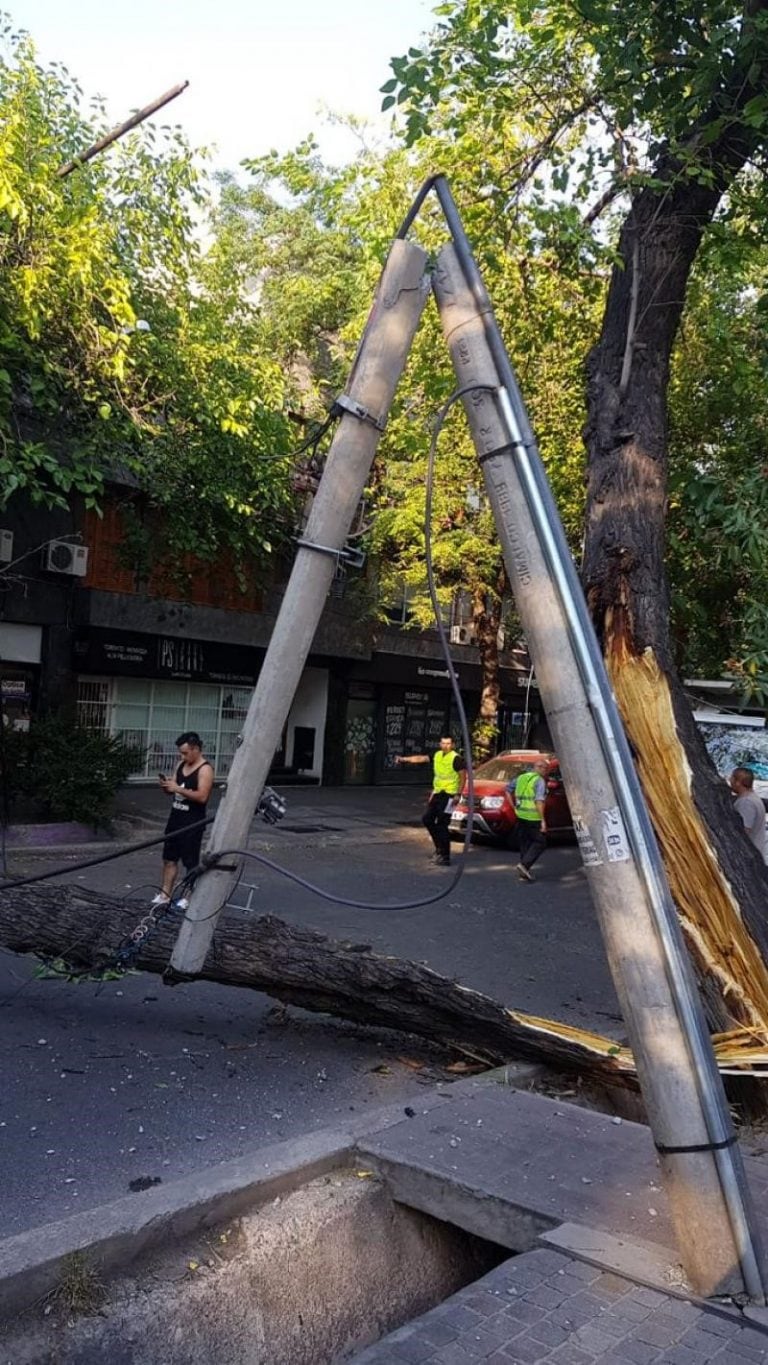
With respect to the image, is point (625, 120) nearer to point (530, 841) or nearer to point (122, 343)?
point (122, 343)

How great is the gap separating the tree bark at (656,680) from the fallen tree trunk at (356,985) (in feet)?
2.42

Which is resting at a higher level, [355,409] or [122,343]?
[122,343]

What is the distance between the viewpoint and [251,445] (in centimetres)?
1390

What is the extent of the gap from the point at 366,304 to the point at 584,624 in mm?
12704

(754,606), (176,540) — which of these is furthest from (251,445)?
(754,606)

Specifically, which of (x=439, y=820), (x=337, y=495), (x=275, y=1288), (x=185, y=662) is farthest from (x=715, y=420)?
(x=275, y=1288)

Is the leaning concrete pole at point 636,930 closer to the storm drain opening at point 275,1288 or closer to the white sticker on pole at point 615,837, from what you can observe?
the white sticker on pole at point 615,837

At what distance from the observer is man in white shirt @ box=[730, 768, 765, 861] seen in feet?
30.3

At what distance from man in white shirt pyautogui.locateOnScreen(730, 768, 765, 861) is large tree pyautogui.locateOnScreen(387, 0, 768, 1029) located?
426cm

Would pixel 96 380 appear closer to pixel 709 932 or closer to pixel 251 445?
pixel 251 445

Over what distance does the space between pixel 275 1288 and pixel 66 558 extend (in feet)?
48.4

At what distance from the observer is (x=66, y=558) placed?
1689 centimetres

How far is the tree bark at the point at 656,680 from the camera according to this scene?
498 cm

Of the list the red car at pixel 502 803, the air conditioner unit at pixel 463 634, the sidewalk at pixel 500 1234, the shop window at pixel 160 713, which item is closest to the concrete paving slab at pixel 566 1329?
the sidewalk at pixel 500 1234
